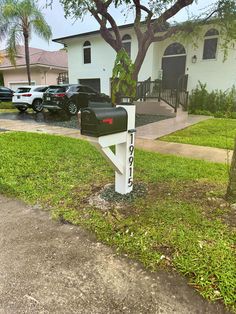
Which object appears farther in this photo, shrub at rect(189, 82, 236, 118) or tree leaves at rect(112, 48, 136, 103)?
shrub at rect(189, 82, 236, 118)

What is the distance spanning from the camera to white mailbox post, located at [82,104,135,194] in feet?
8.98

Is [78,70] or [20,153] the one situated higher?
[78,70]

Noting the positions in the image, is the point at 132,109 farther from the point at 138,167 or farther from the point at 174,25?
the point at 174,25

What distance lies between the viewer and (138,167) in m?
4.50

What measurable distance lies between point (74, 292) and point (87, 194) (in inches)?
65.8

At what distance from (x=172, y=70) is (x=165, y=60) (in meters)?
0.80

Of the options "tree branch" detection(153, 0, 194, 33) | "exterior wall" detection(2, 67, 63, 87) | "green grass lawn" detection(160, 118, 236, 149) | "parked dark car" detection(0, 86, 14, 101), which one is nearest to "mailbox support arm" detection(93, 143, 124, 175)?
"green grass lawn" detection(160, 118, 236, 149)

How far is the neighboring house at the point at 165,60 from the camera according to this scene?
13.7 m

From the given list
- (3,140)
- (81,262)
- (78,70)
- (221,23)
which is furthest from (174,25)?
(81,262)

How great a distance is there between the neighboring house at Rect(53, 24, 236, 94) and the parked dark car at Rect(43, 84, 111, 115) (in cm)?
562

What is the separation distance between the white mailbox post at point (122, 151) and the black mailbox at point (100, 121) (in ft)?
0.27

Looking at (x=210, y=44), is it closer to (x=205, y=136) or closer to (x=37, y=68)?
(x=205, y=136)

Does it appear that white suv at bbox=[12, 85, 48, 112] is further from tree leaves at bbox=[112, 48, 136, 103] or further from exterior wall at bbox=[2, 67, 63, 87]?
tree leaves at bbox=[112, 48, 136, 103]

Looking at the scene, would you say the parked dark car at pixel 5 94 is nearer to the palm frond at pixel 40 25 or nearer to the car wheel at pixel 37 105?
the palm frond at pixel 40 25
